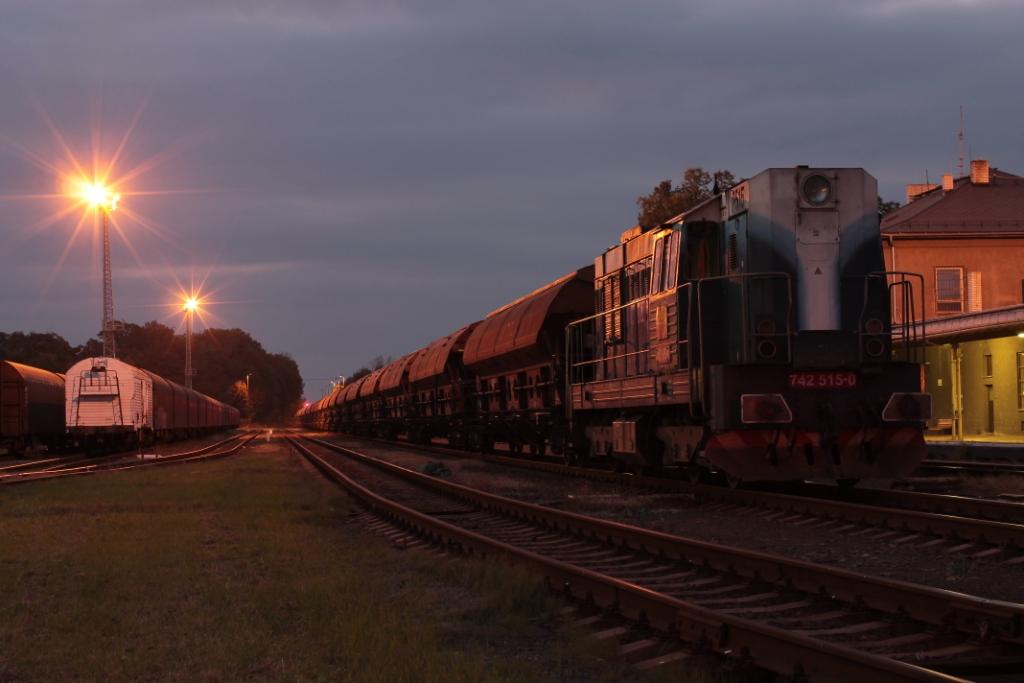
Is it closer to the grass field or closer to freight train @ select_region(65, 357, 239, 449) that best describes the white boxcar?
freight train @ select_region(65, 357, 239, 449)

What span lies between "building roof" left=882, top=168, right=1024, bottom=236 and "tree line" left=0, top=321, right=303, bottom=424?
86.8m

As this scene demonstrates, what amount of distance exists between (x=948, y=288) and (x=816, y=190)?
2764 centimetres

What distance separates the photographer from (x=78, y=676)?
562 cm

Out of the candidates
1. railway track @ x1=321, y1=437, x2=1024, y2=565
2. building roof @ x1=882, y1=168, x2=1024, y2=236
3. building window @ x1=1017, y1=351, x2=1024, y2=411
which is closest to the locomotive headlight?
railway track @ x1=321, y1=437, x2=1024, y2=565

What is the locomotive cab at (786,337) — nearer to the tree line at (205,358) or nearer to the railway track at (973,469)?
the railway track at (973,469)

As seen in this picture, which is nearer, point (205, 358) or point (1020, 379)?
point (1020, 379)

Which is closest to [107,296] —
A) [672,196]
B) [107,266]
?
[107,266]

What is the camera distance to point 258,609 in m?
7.33

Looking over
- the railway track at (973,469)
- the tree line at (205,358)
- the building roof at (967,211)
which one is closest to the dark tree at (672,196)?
the building roof at (967,211)

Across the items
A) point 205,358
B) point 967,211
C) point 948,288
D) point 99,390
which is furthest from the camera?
point 205,358

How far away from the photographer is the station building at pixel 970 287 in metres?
28.4

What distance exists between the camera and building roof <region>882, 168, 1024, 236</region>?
3769 cm

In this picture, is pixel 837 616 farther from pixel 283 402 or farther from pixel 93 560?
pixel 283 402

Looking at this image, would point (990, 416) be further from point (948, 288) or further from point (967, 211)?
point (967, 211)
